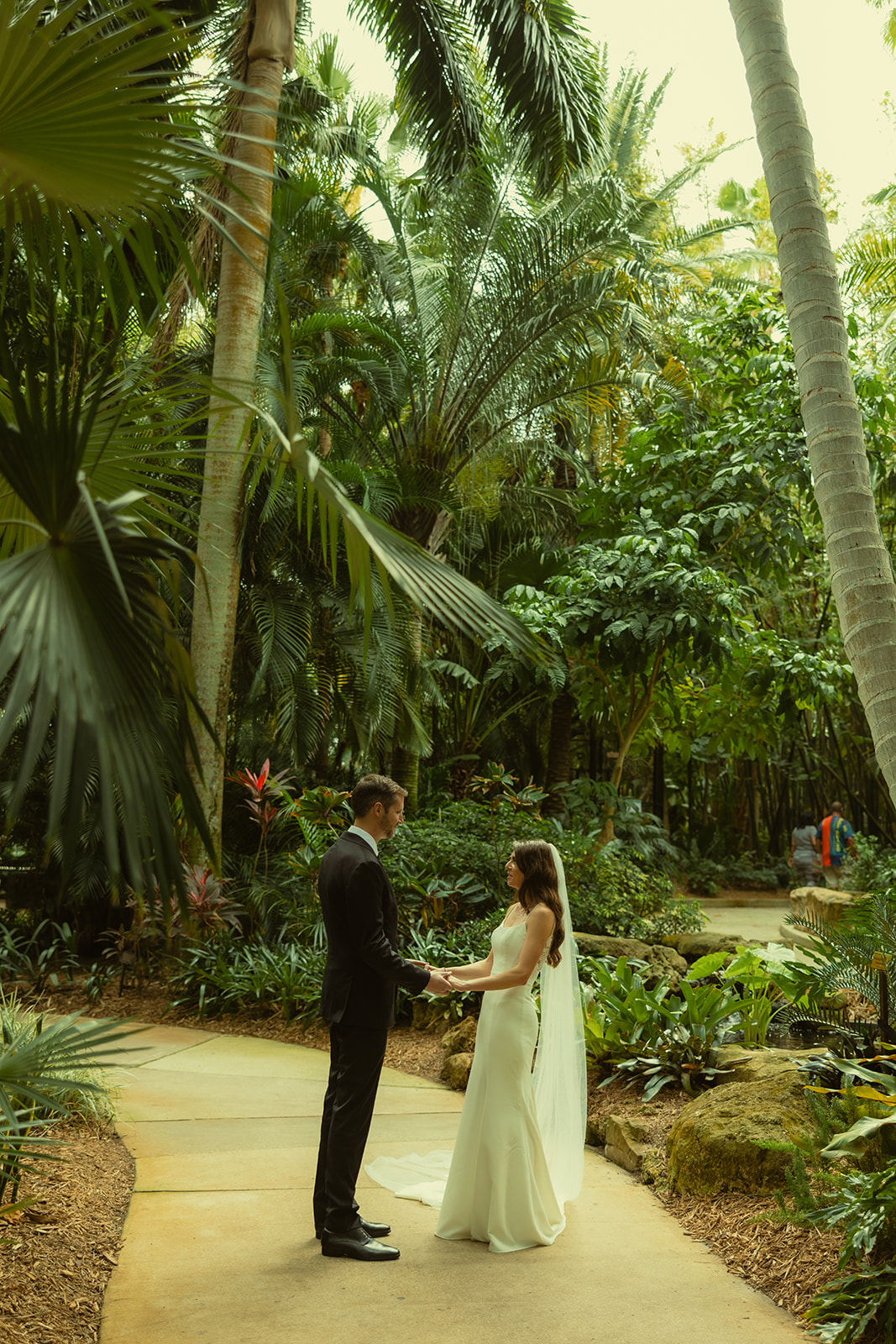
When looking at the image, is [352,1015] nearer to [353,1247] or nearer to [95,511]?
[353,1247]

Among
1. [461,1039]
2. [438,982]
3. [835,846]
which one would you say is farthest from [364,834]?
→ [835,846]

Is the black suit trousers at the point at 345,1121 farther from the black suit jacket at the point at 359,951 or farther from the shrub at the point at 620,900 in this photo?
the shrub at the point at 620,900

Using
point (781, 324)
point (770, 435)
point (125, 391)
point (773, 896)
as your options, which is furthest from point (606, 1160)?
point (773, 896)

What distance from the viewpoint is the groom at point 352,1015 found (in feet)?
13.3

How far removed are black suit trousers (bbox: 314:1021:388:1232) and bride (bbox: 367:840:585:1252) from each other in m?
0.49

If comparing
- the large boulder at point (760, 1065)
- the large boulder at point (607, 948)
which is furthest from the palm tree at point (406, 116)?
the large boulder at point (760, 1065)

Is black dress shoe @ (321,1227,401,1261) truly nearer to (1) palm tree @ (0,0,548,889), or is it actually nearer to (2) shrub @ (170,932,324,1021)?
(1) palm tree @ (0,0,548,889)

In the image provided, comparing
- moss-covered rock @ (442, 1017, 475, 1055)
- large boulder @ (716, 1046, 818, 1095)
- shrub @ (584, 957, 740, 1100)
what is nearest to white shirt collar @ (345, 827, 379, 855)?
large boulder @ (716, 1046, 818, 1095)

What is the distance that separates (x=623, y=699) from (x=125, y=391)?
11.4m

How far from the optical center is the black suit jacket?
4.14 metres

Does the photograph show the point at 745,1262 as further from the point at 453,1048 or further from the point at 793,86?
the point at 793,86

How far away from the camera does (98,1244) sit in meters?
3.92

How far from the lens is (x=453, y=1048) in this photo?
7.10m

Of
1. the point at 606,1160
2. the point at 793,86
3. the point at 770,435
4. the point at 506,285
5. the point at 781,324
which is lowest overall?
the point at 606,1160
